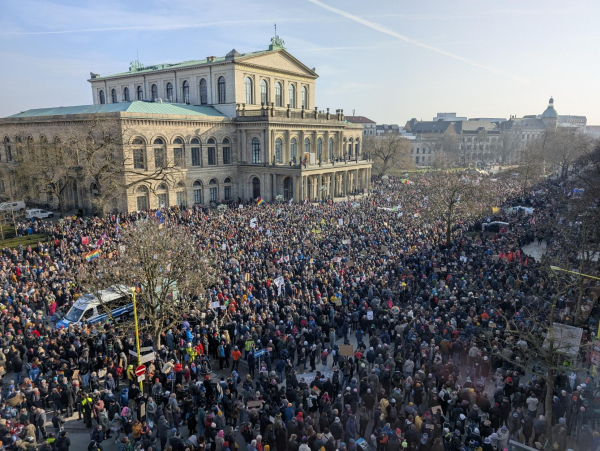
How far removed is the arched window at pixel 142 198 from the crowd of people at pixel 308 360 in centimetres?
1466

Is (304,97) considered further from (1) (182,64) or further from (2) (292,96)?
(1) (182,64)

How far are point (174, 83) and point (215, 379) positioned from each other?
53.4 metres

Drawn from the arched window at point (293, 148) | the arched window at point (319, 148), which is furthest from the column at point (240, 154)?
the arched window at point (319, 148)

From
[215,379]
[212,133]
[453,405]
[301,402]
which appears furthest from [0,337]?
[212,133]

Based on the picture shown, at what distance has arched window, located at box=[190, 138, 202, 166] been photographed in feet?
166

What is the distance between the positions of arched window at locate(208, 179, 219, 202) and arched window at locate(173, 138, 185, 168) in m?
5.28

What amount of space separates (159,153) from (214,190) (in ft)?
29.7

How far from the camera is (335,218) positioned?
39.6 metres

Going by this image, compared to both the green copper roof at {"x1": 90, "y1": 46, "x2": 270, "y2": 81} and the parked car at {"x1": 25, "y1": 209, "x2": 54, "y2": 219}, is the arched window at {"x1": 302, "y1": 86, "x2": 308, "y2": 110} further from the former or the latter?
the parked car at {"x1": 25, "y1": 209, "x2": 54, "y2": 219}

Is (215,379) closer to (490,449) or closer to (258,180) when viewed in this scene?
(490,449)

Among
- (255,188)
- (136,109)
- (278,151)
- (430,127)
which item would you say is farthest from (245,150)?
(430,127)

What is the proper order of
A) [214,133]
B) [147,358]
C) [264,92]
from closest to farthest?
[147,358] < [214,133] < [264,92]

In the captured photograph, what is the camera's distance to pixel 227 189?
183 feet

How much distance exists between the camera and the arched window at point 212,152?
52812 mm
